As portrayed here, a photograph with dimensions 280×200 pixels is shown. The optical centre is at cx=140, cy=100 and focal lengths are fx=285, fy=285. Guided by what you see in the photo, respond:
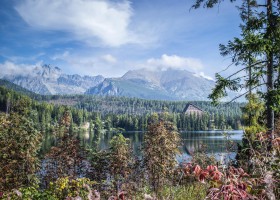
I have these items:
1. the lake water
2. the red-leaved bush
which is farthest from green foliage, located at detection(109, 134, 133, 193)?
the red-leaved bush

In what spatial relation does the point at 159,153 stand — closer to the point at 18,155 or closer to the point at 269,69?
the point at 269,69

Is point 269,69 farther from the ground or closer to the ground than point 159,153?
farther from the ground

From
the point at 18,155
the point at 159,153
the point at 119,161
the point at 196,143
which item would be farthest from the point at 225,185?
the point at 196,143

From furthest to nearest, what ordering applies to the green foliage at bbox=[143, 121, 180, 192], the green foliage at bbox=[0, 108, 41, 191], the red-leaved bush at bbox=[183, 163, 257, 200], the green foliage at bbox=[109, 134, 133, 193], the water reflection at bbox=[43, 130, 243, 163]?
the green foliage at bbox=[0, 108, 41, 191] < the green foliage at bbox=[109, 134, 133, 193] < the green foliage at bbox=[143, 121, 180, 192] < the water reflection at bbox=[43, 130, 243, 163] < the red-leaved bush at bbox=[183, 163, 257, 200]

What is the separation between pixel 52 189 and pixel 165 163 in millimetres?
5900

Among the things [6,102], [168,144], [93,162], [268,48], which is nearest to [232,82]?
[268,48]

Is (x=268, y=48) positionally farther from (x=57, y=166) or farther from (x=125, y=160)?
(x=57, y=166)

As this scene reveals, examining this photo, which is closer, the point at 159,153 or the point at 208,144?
the point at 159,153

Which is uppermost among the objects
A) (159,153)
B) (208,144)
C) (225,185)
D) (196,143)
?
(225,185)

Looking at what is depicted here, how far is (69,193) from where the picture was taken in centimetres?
761

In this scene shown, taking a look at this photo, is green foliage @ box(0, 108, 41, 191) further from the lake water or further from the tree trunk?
the tree trunk

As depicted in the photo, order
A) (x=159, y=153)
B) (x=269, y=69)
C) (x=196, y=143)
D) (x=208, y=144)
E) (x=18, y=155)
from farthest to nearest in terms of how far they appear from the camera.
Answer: (x=196, y=143) < (x=208, y=144) < (x=18, y=155) < (x=159, y=153) < (x=269, y=69)

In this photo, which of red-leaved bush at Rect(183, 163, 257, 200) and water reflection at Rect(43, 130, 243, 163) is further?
water reflection at Rect(43, 130, 243, 163)

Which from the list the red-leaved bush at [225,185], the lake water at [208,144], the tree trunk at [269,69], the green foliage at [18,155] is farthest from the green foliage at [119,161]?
the red-leaved bush at [225,185]
